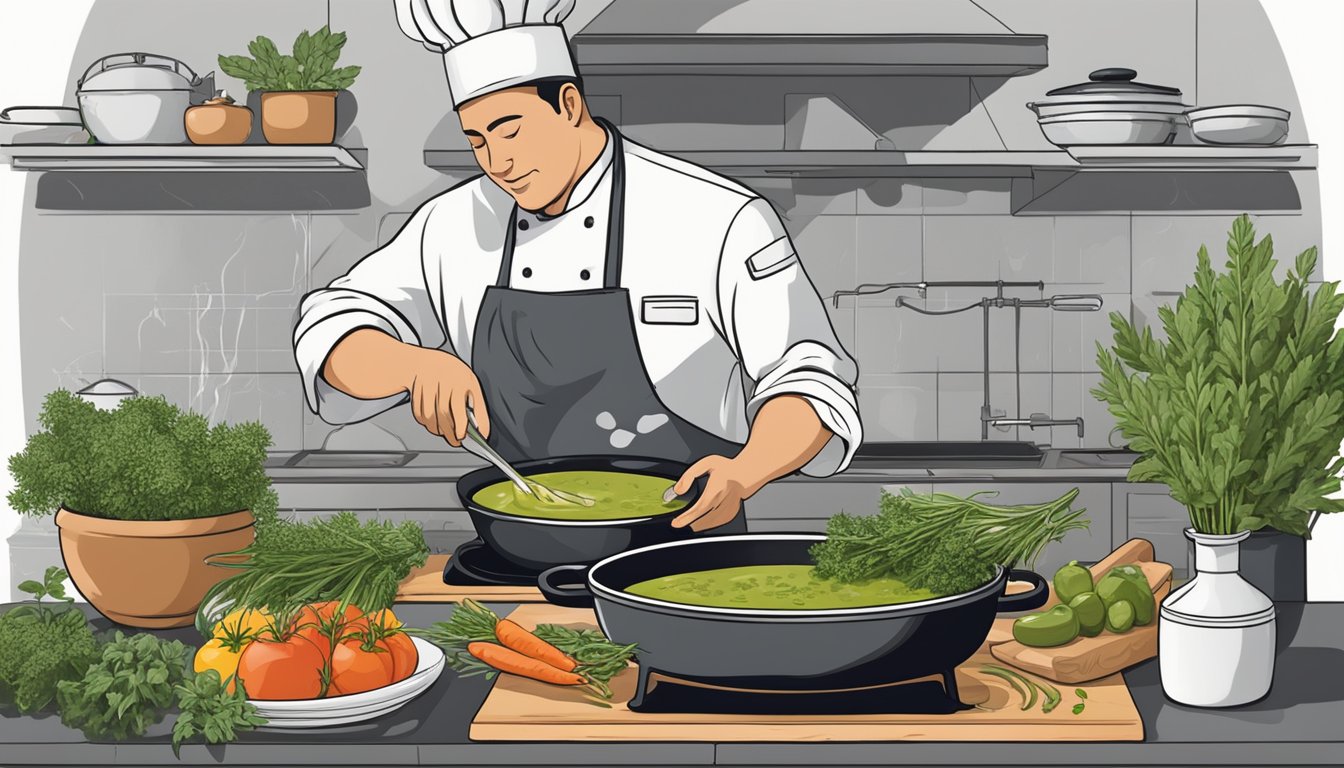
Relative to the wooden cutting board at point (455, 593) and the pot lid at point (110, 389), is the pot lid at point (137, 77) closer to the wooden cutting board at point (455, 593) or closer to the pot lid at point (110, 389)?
the pot lid at point (110, 389)

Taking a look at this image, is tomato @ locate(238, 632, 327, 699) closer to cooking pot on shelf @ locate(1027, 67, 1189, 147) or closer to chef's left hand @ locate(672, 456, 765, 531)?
chef's left hand @ locate(672, 456, 765, 531)

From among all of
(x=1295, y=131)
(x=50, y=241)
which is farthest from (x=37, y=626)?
(x=1295, y=131)

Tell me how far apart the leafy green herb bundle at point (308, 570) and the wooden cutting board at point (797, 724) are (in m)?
0.31

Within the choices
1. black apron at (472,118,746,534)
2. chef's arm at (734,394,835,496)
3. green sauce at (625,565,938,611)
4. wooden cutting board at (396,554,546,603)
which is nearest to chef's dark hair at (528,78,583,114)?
black apron at (472,118,746,534)

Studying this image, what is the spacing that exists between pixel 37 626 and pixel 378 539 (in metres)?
0.47

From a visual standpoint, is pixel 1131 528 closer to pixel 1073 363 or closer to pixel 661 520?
pixel 1073 363

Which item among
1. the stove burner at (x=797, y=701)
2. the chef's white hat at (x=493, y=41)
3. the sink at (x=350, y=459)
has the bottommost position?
the stove burner at (x=797, y=701)

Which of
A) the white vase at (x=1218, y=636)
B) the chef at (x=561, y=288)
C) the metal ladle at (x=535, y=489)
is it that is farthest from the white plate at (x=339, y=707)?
the chef at (x=561, y=288)

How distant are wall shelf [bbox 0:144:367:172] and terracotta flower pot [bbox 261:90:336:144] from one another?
0.23 ft

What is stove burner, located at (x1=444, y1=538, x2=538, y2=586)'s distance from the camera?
1857 mm

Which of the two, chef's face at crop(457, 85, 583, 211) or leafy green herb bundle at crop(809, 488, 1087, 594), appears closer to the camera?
leafy green herb bundle at crop(809, 488, 1087, 594)

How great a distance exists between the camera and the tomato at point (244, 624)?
1.32m

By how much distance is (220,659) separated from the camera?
1315mm

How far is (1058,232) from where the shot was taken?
373 cm
